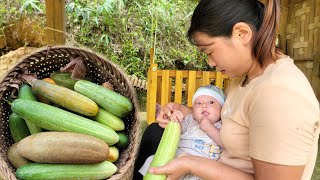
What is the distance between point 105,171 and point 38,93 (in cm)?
57

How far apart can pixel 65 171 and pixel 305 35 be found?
12.9 feet

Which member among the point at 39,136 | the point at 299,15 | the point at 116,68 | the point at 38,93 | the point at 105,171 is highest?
the point at 299,15

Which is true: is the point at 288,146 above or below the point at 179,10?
below

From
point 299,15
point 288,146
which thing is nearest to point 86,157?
point 288,146

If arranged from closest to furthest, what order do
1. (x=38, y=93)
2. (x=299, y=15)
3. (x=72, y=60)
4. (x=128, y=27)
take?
(x=38, y=93), (x=72, y=60), (x=299, y=15), (x=128, y=27)

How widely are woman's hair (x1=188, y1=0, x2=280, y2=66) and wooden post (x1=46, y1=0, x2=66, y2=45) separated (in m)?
3.11

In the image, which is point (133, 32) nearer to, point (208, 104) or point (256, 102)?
point (208, 104)

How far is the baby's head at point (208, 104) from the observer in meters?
1.85

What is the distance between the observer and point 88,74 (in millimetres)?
1941

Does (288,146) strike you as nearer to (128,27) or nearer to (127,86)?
(127,86)

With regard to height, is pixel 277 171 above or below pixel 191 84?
above

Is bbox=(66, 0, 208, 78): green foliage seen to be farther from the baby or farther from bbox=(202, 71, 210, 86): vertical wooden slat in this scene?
the baby

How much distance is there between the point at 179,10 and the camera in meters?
7.80

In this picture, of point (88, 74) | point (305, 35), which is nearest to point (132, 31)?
point (305, 35)
